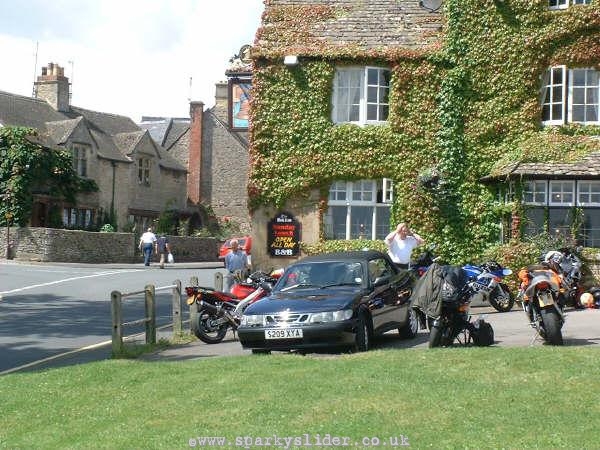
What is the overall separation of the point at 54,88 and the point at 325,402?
168 feet

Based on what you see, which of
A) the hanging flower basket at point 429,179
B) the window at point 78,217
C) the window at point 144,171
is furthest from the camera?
the window at point 144,171

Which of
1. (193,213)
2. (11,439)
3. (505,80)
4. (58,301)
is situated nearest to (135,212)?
(193,213)

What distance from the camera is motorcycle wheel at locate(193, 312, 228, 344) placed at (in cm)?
1658

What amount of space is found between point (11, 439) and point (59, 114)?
49485 millimetres

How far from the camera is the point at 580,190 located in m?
23.3

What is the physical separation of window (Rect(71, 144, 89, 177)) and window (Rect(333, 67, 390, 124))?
97.8 feet

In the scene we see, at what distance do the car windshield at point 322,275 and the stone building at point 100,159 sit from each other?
34.5 metres

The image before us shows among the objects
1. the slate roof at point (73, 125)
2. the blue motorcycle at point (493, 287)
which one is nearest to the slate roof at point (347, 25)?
the blue motorcycle at point (493, 287)

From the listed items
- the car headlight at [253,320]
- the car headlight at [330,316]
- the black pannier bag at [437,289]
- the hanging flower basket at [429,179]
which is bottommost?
the car headlight at [253,320]

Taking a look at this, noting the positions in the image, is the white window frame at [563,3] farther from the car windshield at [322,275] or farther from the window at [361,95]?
the car windshield at [322,275]

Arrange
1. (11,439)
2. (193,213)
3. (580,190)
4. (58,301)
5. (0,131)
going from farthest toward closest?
(193,213)
(0,131)
(58,301)
(580,190)
(11,439)

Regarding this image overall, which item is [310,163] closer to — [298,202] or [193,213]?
[298,202]

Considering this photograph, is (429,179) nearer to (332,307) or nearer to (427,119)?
(427,119)

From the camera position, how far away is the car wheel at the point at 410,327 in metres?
15.9
